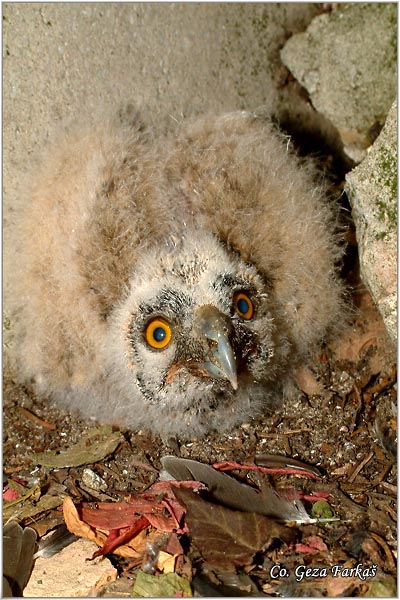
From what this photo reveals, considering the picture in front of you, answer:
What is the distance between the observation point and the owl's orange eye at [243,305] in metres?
2.62

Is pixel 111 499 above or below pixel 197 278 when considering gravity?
below

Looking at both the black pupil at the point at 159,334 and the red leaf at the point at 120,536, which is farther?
the black pupil at the point at 159,334

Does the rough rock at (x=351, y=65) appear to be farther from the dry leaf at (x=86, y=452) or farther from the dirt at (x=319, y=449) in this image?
the dry leaf at (x=86, y=452)

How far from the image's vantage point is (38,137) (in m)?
2.99

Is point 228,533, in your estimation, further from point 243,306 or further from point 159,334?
point 243,306

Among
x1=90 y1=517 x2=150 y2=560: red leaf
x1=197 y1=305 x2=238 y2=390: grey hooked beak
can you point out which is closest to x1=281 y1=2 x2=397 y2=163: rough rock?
x1=197 y1=305 x2=238 y2=390: grey hooked beak

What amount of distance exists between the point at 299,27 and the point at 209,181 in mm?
1725

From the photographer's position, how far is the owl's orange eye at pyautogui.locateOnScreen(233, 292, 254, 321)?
2.62m

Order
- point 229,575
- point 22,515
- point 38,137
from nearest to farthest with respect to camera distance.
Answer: point 229,575 < point 22,515 < point 38,137

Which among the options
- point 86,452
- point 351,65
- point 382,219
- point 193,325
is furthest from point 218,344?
point 351,65

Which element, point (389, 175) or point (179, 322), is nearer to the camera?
point (179, 322)

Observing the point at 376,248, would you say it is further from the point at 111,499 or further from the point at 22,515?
the point at 22,515

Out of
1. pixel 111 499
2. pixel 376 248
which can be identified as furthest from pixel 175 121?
pixel 111 499

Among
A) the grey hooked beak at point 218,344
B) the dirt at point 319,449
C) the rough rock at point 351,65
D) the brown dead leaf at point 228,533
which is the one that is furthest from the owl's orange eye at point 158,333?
the rough rock at point 351,65
